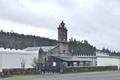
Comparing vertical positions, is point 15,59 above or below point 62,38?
below

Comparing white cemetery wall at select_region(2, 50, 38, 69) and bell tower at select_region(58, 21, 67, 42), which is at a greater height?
bell tower at select_region(58, 21, 67, 42)

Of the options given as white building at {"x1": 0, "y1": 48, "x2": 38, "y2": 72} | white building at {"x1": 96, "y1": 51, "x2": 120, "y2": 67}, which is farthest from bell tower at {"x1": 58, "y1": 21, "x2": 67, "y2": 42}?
white building at {"x1": 0, "y1": 48, "x2": 38, "y2": 72}

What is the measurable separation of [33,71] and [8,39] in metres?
76.3

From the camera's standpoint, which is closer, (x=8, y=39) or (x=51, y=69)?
(x=51, y=69)

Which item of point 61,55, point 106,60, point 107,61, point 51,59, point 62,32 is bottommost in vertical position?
point 107,61

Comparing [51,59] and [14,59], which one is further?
[51,59]

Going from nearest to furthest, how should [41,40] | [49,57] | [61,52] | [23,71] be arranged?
[23,71] → [49,57] → [61,52] → [41,40]

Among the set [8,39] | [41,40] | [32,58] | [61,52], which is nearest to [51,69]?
[32,58]

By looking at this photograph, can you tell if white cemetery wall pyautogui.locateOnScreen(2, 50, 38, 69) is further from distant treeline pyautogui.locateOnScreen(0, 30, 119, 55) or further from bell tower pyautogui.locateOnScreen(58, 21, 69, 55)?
distant treeline pyautogui.locateOnScreen(0, 30, 119, 55)

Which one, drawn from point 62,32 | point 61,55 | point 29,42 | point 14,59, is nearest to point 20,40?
point 29,42

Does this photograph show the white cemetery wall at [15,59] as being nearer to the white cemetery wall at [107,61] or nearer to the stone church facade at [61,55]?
the stone church facade at [61,55]

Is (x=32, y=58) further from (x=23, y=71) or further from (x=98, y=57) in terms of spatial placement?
(x=98, y=57)

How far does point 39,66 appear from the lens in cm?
6338

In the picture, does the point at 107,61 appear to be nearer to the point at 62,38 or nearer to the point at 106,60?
the point at 106,60
